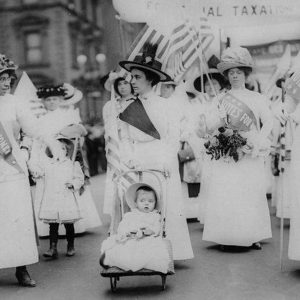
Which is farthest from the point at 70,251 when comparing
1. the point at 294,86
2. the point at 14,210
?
the point at 294,86

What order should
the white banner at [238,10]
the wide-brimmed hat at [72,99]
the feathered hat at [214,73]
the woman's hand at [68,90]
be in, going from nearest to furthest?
the white banner at [238,10] < the woman's hand at [68,90] < the wide-brimmed hat at [72,99] < the feathered hat at [214,73]

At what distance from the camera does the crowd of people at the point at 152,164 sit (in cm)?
593

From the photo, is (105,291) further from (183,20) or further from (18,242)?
(183,20)

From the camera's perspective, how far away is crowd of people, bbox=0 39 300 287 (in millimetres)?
5934

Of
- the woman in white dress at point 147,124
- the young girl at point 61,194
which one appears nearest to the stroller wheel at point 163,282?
the woman in white dress at point 147,124

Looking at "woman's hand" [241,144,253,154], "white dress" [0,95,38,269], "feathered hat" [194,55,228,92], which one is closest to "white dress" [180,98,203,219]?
"feathered hat" [194,55,228,92]

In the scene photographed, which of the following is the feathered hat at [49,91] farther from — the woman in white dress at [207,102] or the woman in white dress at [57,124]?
the woman in white dress at [207,102]

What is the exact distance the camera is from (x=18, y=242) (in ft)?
19.5

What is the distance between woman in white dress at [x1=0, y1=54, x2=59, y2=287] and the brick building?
Result: 71.2ft

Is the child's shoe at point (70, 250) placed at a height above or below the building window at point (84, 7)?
below

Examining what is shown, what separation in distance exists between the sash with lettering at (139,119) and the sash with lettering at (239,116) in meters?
1.39

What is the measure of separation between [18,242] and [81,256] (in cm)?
145

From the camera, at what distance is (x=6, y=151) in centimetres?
597

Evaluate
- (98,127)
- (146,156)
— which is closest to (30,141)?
(146,156)
